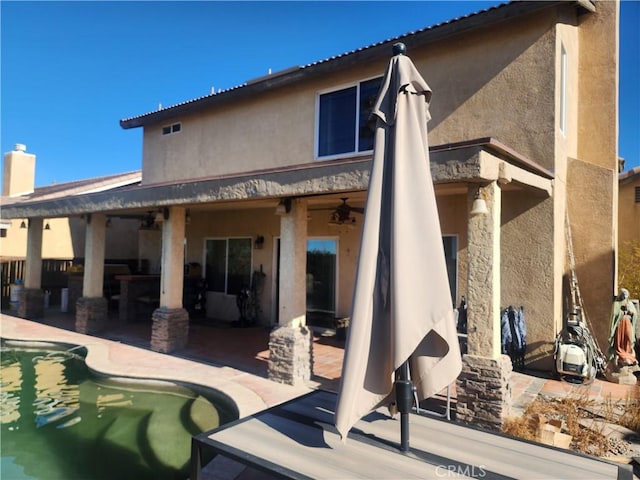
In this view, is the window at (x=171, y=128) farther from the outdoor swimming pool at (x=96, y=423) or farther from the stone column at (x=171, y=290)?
the outdoor swimming pool at (x=96, y=423)

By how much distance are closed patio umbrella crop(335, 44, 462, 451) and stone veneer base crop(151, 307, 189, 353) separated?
847 cm

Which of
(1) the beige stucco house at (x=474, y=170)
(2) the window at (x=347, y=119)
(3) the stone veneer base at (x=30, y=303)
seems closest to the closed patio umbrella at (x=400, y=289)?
(1) the beige stucco house at (x=474, y=170)

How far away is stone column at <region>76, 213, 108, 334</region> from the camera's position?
13180 mm

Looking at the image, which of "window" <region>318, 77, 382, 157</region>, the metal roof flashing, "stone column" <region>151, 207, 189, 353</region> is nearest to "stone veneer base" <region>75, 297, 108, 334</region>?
"stone column" <region>151, 207, 189, 353</region>

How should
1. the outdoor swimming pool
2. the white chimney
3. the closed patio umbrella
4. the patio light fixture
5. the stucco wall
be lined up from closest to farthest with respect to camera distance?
the closed patio umbrella, the outdoor swimming pool, the patio light fixture, the stucco wall, the white chimney

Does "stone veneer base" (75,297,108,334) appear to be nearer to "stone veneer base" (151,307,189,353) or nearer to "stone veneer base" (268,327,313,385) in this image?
"stone veneer base" (151,307,189,353)

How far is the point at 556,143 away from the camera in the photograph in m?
8.34

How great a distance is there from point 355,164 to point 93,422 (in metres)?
6.19

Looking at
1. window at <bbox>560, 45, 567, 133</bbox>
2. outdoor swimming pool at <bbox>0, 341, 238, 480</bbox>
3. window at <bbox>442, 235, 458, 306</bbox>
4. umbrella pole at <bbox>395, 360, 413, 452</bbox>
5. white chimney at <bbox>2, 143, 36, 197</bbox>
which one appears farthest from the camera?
white chimney at <bbox>2, 143, 36, 197</bbox>

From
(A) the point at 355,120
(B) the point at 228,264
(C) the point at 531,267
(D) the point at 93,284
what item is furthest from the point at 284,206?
(D) the point at 93,284

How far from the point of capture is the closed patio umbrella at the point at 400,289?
10.2 feet

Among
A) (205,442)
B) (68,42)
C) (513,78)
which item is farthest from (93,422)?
(68,42)

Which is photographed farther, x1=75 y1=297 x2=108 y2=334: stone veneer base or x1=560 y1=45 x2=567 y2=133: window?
x1=75 y1=297 x2=108 y2=334: stone veneer base

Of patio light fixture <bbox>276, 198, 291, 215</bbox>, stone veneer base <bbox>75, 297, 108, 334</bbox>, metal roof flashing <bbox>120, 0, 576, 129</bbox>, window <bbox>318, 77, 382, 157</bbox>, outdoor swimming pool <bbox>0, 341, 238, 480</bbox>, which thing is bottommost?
outdoor swimming pool <bbox>0, 341, 238, 480</bbox>
